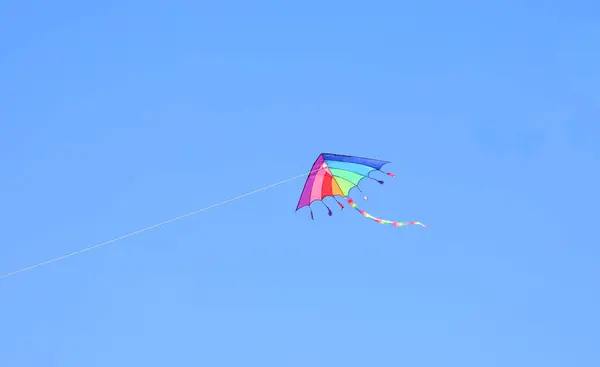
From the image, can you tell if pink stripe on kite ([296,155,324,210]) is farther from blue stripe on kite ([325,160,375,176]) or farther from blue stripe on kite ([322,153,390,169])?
blue stripe on kite ([322,153,390,169])

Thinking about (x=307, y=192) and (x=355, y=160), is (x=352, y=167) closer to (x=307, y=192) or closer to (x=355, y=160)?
(x=355, y=160)

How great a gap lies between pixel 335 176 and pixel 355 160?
125 cm

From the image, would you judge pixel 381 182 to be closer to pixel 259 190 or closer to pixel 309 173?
pixel 309 173

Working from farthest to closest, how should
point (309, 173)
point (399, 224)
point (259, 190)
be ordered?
point (309, 173), point (399, 224), point (259, 190)

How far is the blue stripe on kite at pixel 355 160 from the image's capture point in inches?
763

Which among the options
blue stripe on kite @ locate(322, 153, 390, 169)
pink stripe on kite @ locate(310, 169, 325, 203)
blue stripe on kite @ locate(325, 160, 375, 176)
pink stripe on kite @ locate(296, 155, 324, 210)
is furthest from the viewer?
pink stripe on kite @ locate(310, 169, 325, 203)

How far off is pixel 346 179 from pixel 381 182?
182 centimetres

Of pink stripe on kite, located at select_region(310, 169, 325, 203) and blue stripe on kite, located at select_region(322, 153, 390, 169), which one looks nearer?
blue stripe on kite, located at select_region(322, 153, 390, 169)

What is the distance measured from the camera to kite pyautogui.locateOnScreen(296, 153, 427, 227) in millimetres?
19594

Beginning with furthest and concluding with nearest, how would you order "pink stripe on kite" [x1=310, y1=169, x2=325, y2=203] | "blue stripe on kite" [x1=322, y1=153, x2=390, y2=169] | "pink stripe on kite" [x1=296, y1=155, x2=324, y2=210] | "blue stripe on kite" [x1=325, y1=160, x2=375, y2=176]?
"pink stripe on kite" [x1=310, y1=169, x2=325, y2=203], "pink stripe on kite" [x1=296, y1=155, x2=324, y2=210], "blue stripe on kite" [x1=325, y1=160, x2=375, y2=176], "blue stripe on kite" [x1=322, y1=153, x2=390, y2=169]

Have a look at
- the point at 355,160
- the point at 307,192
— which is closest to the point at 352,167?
the point at 355,160

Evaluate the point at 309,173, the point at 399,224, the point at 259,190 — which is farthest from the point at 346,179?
the point at 259,190

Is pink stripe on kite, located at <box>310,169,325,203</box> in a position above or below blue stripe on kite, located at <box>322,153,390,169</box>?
above

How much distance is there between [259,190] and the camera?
17.0 meters
